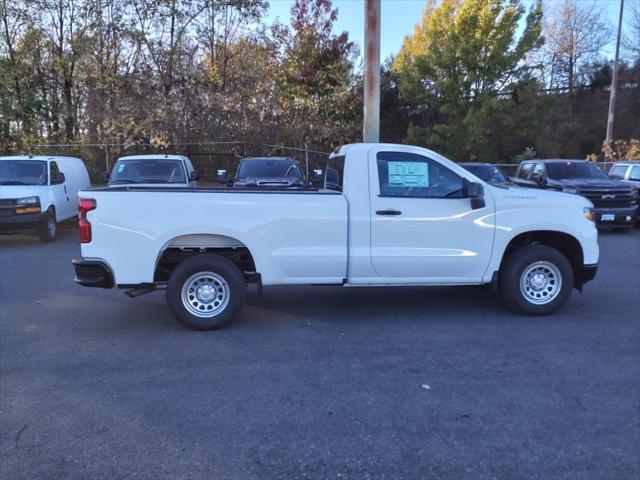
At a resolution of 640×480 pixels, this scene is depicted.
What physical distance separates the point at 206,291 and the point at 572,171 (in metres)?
11.9

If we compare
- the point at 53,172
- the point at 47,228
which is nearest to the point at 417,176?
the point at 47,228

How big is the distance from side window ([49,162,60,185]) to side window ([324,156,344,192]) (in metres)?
8.34

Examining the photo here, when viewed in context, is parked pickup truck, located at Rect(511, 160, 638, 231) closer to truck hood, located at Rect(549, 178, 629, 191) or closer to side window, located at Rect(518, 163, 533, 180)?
truck hood, located at Rect(549, 178, 629, 191)

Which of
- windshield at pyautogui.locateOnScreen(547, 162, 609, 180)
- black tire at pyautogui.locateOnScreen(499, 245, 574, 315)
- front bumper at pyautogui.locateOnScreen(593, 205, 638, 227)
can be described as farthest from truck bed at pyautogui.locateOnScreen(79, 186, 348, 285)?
windshield at pyautogui.locateOnScreen(547, 162, 609, 180)

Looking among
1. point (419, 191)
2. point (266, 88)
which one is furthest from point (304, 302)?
point (266, 88)

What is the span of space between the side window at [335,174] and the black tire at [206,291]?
1.51 meters

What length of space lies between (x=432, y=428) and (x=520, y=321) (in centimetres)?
286

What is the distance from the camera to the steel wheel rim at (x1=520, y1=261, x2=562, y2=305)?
20.5 feet

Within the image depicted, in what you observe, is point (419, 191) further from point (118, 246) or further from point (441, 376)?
point (118, 246)

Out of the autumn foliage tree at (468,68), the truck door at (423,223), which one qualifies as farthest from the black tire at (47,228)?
the autumn foliage tree at (468,68)

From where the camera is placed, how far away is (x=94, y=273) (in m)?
5.67

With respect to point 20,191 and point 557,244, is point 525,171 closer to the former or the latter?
point 557,244

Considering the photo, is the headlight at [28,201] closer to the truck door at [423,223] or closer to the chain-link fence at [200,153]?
the truck door at [423,223]

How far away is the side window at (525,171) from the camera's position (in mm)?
15866
